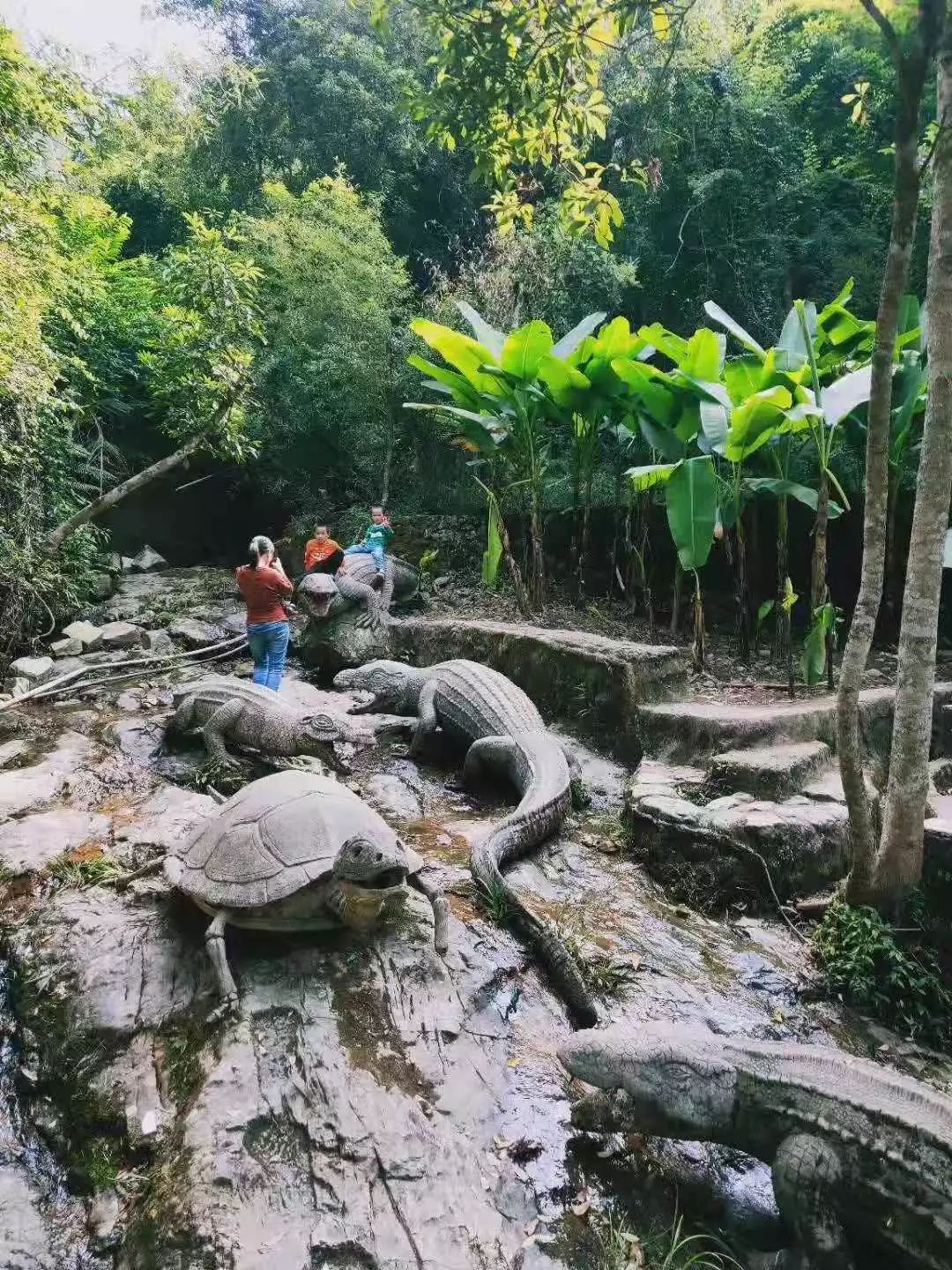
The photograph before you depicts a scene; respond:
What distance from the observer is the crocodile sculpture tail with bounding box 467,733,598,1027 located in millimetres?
3350

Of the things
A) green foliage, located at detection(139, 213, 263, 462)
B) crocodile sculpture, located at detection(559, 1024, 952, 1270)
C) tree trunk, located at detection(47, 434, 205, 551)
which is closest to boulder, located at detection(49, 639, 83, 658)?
tree trunk, located at detection(47, 434, 205, 551)

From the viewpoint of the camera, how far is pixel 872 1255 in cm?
233

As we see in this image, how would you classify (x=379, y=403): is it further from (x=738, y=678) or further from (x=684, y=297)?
(x=738, y=678)

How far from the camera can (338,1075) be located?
271 centimetres

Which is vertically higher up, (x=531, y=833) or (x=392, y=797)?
(x=531, y=833)

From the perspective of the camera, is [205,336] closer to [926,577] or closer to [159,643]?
[159,643]

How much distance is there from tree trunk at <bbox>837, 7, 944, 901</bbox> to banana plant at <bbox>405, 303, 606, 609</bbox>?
411 cm

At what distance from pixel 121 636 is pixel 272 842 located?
718cm

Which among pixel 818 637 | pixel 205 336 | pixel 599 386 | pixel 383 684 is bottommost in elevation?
pixel 383 684

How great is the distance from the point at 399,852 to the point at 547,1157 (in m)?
1.19

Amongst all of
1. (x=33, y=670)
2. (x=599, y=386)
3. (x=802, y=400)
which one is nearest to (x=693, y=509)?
(x=802, y=400)

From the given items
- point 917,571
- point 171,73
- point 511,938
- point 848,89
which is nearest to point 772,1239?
point 511,938

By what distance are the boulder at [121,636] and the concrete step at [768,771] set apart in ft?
24.2

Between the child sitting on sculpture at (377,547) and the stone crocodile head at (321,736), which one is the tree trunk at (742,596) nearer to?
the stone crocodile head at (321,736)
